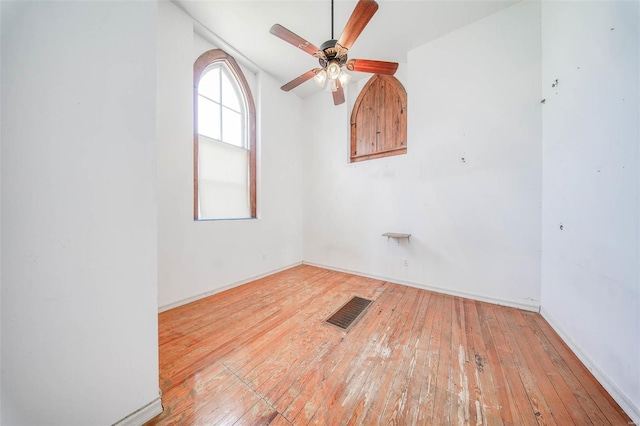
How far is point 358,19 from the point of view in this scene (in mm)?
1644

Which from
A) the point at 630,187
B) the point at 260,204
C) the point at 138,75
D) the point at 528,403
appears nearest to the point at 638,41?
the point at 630,187

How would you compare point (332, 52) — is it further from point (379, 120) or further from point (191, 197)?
point (191, 197)

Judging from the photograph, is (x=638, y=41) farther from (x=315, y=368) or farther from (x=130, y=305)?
(x=130, y=305)

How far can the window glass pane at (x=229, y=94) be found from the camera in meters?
3.11

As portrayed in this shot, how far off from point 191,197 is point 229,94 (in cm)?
184

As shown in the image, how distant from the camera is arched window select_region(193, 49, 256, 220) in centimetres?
279

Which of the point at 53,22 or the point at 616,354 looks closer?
the point at 53,22

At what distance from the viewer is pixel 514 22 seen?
92.0 inches

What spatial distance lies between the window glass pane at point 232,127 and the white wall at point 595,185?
3895mm

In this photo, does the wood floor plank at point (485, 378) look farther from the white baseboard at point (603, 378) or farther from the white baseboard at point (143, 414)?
the white baseboard at point (143, 414)

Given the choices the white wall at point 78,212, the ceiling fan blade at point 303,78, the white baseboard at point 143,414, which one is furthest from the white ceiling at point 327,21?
the white baseboard at point 143,414

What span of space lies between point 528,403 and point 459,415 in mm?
477

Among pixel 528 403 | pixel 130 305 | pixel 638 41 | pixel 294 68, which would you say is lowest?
pixel 528 403

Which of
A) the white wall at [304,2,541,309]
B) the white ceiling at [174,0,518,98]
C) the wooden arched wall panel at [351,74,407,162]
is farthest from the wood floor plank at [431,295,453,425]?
the white ceiling at [174,0,518,98]
